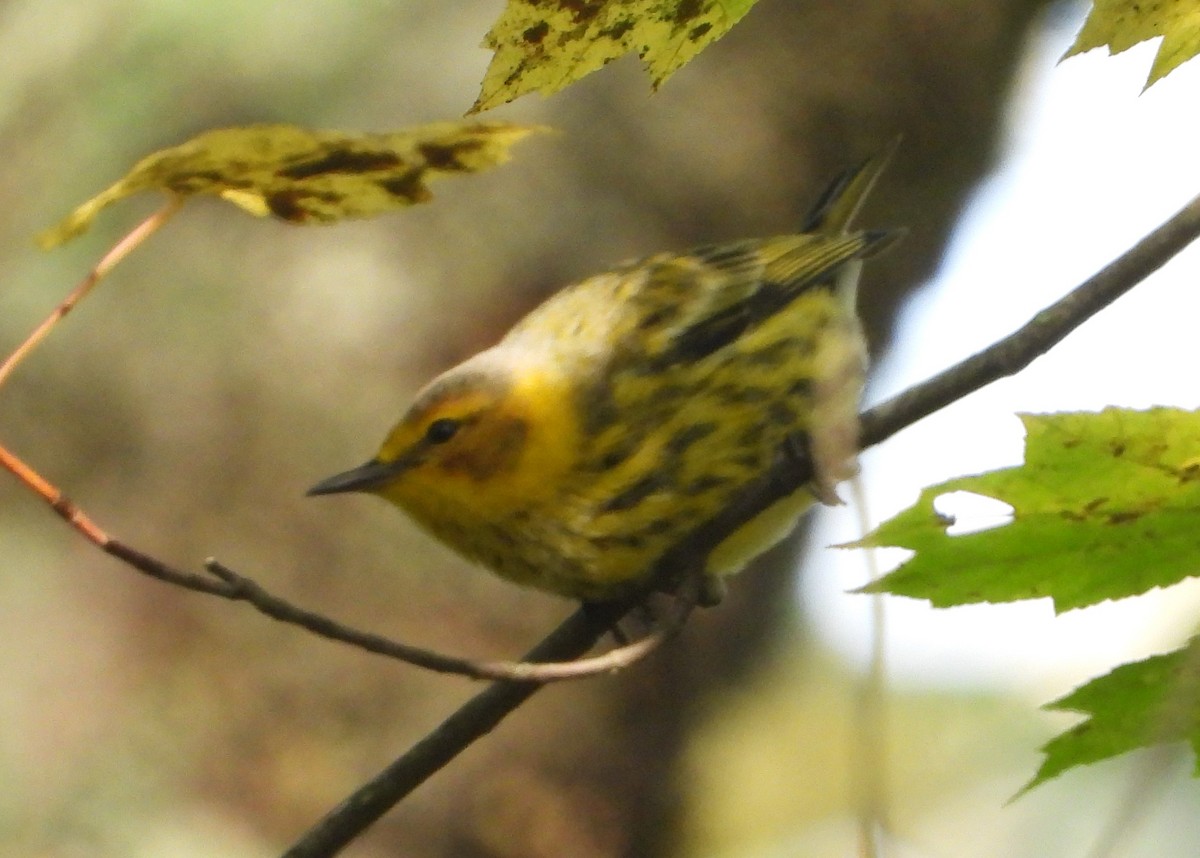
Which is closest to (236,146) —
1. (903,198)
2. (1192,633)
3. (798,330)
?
(1192,633)

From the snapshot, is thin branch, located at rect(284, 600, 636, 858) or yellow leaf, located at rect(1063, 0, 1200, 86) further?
thin branch, located at rect(284, 600, 636, 858)

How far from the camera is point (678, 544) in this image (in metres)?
1.34

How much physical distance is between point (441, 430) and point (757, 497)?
46cm

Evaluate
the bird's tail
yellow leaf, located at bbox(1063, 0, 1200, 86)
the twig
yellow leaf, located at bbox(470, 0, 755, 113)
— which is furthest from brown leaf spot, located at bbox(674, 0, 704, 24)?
the bird's tail

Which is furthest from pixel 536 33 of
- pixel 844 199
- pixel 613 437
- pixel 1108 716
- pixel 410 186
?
pixel 844 199

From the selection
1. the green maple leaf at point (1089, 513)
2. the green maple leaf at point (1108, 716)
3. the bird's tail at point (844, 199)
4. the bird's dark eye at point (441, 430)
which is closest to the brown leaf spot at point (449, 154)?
the green maple leaf at point (1089, 513)

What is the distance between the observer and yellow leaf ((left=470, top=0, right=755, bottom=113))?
72cm

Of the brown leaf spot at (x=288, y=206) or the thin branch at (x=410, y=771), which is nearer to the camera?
the brown leaf spot at (x=288, y=206)

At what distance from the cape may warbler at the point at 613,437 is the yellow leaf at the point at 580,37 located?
614mm

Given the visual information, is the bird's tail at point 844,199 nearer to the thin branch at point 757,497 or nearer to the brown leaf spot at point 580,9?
the thin branch at point 757,497

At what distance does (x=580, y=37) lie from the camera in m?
0.73

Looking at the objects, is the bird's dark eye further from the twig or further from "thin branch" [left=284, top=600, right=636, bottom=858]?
the twig

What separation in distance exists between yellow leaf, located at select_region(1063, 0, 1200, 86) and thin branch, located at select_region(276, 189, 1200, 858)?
0.33 feet

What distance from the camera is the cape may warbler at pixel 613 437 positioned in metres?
1.41
